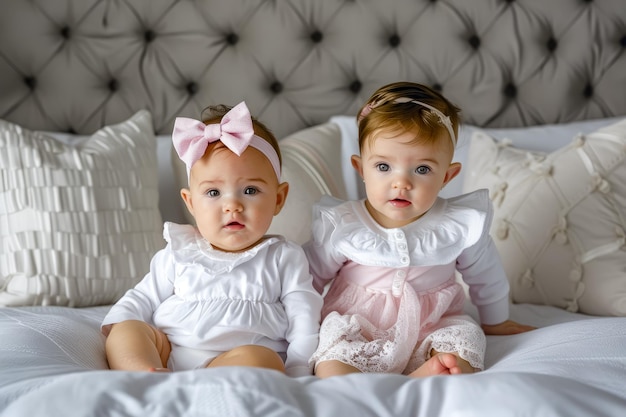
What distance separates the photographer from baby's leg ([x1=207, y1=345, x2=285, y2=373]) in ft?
3.73

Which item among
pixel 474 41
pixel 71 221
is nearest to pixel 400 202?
pixel 71 221

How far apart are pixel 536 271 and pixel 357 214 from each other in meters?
0.50

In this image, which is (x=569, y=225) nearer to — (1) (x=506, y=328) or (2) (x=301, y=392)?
(1) (x=506, y=328)

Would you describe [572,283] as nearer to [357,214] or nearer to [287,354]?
[357,214]

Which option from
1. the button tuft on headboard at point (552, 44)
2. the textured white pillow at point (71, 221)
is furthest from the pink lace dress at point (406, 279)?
the button tuft on headboard at point (552, 44)

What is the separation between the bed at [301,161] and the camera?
89 cm

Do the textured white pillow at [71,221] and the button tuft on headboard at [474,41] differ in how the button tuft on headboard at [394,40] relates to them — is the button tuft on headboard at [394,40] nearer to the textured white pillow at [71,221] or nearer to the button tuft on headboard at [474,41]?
the button tuft on headboard at [474,41]

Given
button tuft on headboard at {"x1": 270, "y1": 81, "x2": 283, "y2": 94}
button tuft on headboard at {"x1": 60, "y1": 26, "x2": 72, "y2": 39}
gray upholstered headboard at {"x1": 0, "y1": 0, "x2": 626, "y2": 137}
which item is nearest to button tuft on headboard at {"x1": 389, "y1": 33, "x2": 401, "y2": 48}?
gray upholstered headboard at {"x1": 0, "y1": 0, "x2": 626, "y2": 137}

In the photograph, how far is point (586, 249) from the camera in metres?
1.59

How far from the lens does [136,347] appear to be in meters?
1.15

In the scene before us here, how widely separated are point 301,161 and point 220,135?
0.55 meters

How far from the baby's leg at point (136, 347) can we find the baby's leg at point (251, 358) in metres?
0.10

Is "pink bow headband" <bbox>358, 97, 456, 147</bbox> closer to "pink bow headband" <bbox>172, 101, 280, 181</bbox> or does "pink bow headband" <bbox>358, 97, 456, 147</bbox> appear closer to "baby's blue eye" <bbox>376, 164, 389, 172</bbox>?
"baby's blue eye" <bbox>376, 164, 389, 172</bbox>

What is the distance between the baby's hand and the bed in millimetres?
43
